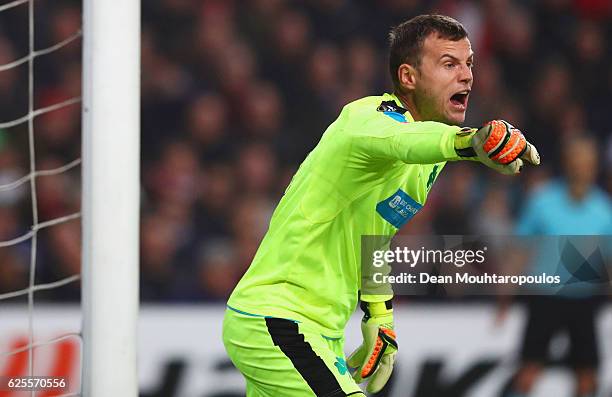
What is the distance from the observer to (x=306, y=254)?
2.71 m

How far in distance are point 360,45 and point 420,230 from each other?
1.15 metres

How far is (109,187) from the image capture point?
9.14ft

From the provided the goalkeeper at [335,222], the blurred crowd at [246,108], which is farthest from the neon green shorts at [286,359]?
the blurred crowd at [246,108]

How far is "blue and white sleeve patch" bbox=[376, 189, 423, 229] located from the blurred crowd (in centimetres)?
233

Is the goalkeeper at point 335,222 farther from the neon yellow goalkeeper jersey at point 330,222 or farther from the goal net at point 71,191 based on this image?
the goal net at point 71,191

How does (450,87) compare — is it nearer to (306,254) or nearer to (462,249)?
(306,254)

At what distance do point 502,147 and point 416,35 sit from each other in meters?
0.83

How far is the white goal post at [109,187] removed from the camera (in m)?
2.76

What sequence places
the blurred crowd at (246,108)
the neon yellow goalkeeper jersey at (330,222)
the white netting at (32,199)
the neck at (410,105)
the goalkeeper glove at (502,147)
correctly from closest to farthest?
the goalkeeper glove at (502,147)
the neon yellow goalkeeper jersey at (330,222)
the neck at (410,105)
the white netting at (32,199)
the blurred crowd at (246,108)

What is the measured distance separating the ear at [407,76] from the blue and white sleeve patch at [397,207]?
0.30 metres

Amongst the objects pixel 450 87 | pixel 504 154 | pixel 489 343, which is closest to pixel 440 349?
pixel 489 343

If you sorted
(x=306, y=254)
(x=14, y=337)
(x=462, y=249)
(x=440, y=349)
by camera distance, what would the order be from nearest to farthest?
(x=306, y=254) < (x=14, y=337) < (x=440, y=349) < (x=462, y=249)

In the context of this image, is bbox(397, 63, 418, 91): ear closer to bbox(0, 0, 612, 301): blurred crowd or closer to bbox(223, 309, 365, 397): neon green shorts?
bbox(223, 309, 365, 397): neon green shorts

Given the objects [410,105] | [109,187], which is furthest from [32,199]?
[410,105]
